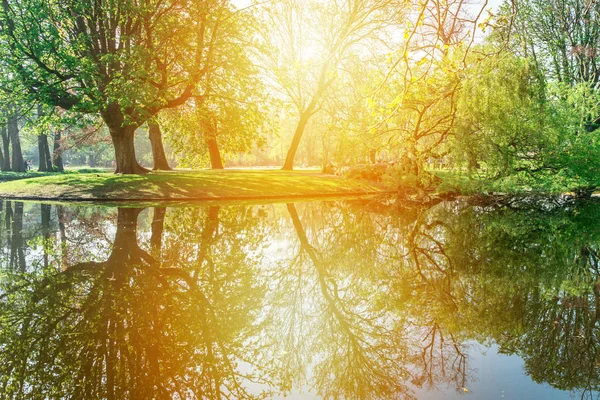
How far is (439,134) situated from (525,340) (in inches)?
697

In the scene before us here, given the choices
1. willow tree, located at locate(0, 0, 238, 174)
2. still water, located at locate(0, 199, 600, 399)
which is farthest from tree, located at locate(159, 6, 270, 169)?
still water, located at locate(0, 199, 600, 399)

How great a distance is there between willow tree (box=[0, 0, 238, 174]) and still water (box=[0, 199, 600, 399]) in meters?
11.4

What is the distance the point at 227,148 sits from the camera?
970 inches

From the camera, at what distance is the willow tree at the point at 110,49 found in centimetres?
1855

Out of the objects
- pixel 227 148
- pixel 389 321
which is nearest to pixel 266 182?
pixel 227 148

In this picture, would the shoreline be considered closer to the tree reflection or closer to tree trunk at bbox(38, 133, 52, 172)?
the tree reflection

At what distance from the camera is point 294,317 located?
17.2 feet

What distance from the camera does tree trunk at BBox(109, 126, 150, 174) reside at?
2289 cm

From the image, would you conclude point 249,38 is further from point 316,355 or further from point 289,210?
point 316,355

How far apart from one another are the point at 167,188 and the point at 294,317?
622 inches

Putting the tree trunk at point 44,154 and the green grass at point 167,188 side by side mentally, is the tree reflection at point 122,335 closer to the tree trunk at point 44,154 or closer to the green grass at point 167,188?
the green grass at point 167,188

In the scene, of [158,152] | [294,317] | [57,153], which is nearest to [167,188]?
[158,152]

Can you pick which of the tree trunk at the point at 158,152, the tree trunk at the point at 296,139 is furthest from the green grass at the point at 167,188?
the tree trunk at the point at 158,152

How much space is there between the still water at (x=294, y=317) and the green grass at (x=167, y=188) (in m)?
8.89
